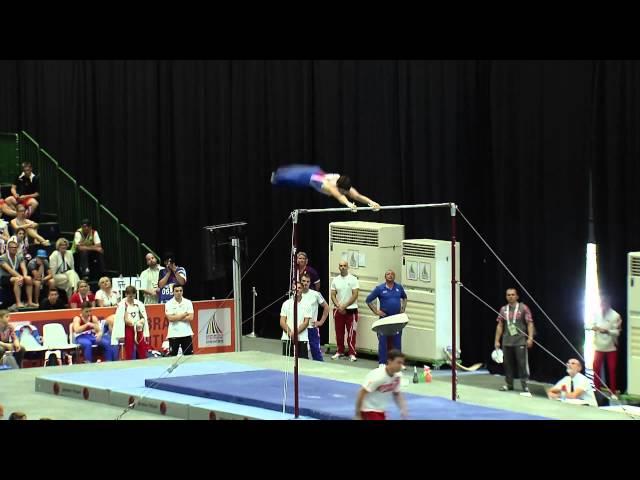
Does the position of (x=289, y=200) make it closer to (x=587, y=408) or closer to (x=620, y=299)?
(x=620, y=299)

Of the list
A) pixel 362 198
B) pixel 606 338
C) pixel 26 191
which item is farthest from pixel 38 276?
pixel 606 338

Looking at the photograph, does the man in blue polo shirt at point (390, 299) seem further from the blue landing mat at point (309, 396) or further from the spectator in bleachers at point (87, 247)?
the spectator in bleachers at point (87, 247)

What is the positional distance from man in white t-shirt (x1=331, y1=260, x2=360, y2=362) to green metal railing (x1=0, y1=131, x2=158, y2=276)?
5.03 m

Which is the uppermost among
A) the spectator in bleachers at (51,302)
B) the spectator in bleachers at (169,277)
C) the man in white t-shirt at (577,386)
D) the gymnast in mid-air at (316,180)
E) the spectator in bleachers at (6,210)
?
the gymnast in mid-air at (316,180)

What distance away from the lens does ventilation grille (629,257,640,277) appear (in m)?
13.9

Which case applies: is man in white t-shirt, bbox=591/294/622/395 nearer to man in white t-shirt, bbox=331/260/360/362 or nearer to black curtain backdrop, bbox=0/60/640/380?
black curtain backdrop, bbox=0/60/640/380

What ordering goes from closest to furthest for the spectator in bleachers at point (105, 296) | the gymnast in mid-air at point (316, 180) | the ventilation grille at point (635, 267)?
the gymnast in mid-air at point (316, 180), the ventilation grille at point (635, 267), the spectator in bleachers at point (105, 296)

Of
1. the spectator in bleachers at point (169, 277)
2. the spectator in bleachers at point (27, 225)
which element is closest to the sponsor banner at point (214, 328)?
the spectator in bleachers at point (169, 277)

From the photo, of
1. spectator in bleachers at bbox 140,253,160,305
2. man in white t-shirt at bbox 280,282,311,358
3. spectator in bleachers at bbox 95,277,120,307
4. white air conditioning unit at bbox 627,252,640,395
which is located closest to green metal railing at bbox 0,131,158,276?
spectator in bleachers at bbox 140,253,160,305

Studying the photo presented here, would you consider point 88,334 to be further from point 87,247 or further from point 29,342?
point 87,247

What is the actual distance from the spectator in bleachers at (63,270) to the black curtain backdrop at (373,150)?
3.44 meters

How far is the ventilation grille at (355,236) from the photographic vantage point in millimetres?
17016

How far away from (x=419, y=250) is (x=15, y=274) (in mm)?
5916

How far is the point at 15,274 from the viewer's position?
1753 centimetres
